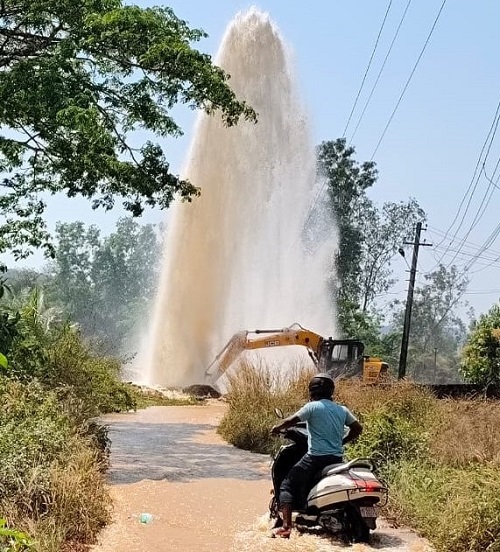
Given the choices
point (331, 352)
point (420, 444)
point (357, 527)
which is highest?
point (331, 352)

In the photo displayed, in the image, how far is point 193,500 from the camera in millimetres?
9586

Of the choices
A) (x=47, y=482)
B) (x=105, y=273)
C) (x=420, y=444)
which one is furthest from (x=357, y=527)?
(x=105, y=273)

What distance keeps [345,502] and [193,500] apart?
3010 millimetres

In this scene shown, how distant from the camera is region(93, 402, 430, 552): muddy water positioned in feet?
24.0

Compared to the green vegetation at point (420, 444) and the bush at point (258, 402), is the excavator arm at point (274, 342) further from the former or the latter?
the green vegetation at point (420, 444)

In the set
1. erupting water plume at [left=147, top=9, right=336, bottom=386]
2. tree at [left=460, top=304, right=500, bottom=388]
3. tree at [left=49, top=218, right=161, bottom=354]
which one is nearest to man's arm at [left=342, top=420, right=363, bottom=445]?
tree at [left=460, top=304, right=500, bottom=388]

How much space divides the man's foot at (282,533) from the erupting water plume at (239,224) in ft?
80.4

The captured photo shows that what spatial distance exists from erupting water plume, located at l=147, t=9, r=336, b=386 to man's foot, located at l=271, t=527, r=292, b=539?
24.5 meters

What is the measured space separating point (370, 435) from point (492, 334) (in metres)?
18.7

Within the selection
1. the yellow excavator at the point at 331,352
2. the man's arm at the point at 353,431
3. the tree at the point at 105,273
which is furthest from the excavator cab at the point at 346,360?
the tree at the point at 105,273

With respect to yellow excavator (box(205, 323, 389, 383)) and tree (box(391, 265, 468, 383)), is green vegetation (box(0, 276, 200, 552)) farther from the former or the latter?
tree (box(391, 265, 468, 383))

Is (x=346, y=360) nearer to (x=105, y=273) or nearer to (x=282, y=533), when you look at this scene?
(x=282, y=533)

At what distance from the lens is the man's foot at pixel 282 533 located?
24.1 feet

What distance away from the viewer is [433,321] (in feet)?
264
